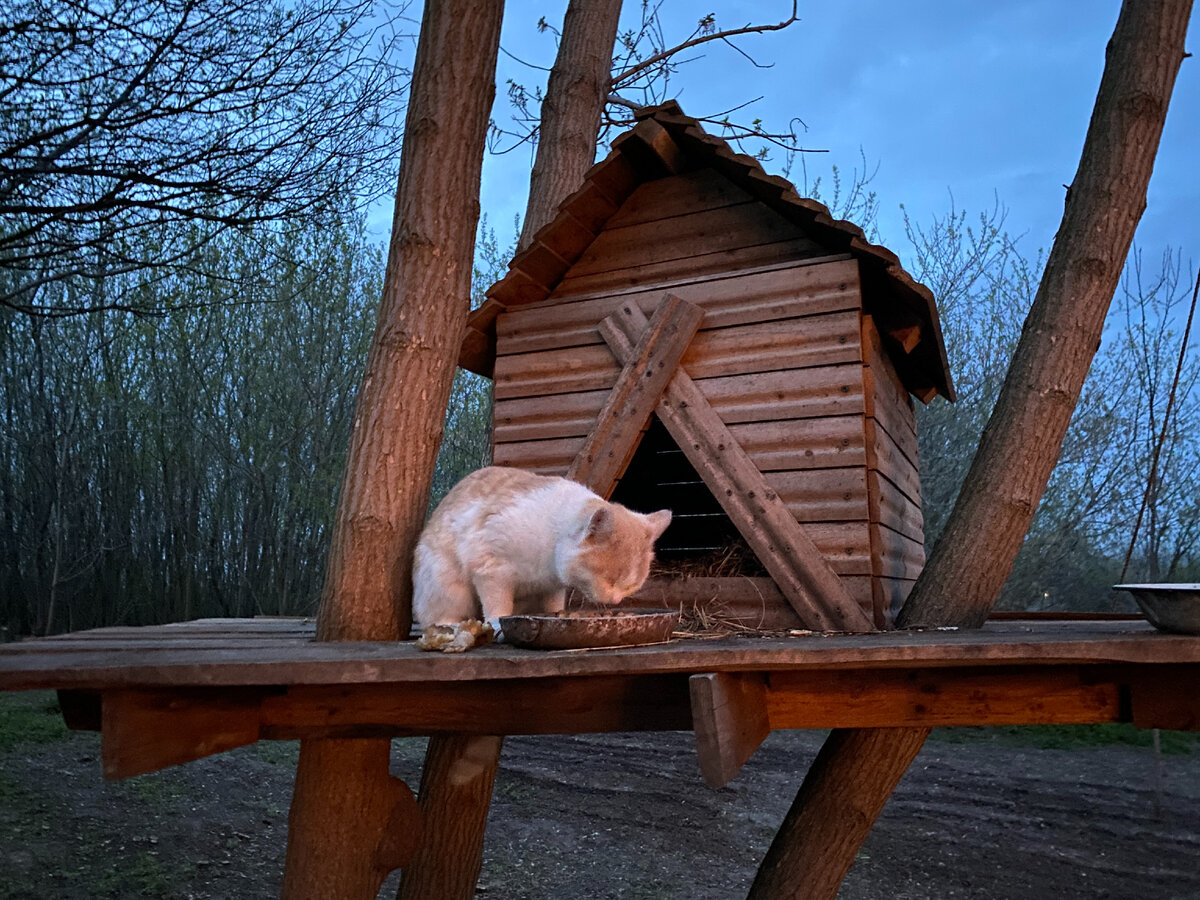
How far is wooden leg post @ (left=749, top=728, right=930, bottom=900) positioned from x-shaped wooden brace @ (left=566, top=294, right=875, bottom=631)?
A: 20.6 inches

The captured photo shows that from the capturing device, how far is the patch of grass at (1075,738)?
8281mm

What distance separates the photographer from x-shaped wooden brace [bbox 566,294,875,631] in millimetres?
3529

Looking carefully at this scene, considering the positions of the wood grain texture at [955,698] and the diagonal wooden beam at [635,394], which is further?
the diagonal wooden beam at [635,394]

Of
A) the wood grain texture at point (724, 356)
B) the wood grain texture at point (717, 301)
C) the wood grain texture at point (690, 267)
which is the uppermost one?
the wood grain texture at point (690, 267)

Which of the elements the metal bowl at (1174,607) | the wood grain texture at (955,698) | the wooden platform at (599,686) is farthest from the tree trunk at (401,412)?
the metal bowl at (1174,607)

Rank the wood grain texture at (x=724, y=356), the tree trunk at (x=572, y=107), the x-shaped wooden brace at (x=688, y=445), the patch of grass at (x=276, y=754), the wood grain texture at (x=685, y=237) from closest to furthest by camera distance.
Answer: the x-shaped wooden brace at (x=688, y=445)
the wood grain texture at (x=724, y=356)
the wood grain texture at (x=685, y=237)
the tree trunk at (x=572, y=107)
the patch of grass at (x=276, y=754)

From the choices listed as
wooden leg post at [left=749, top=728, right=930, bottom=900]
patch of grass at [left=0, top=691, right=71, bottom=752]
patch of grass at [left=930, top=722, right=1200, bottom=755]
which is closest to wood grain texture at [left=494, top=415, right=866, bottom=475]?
wooden leg post at [left=749, top=728, right=930, bottom=900]

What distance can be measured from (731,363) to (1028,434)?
127 centimetres

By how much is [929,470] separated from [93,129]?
874 centimetres

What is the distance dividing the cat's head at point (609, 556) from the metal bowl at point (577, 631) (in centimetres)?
55

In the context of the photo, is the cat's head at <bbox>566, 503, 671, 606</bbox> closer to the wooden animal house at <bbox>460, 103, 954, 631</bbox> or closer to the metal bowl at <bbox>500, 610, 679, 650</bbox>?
the metal bowl at <bbox>500, 610, 679, 650</bbox>

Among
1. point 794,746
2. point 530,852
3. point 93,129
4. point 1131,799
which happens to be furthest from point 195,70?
point 1131,799

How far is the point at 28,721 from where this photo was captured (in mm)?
7484

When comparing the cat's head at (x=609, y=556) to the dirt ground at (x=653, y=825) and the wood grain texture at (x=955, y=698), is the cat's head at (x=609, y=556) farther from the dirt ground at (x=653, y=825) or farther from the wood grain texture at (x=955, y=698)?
the dirt ground at (x=653, y=825)
